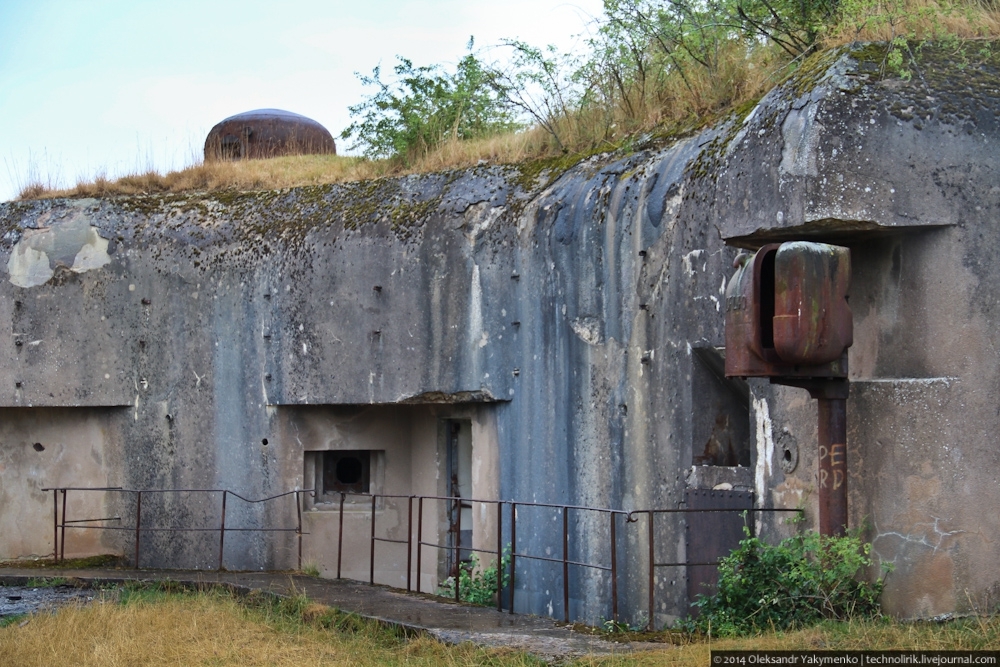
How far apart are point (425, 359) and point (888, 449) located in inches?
187

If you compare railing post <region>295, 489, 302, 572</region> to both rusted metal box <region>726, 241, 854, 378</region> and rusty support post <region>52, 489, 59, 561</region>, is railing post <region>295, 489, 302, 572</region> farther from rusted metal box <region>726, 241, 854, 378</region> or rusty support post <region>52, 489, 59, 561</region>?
rusted metal box <region>726, 241, 854, 378</region>

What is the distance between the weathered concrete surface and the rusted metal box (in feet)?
1.24

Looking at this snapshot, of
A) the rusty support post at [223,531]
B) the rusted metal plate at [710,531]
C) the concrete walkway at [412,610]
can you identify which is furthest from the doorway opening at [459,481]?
the rusted metal plate at [710,531]

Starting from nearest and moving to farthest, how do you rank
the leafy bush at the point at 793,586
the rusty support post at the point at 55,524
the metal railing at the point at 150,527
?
1. the leafy bush at the point at 793,586
2. the metal railing at the point at 150,527
3. the rusty support post at the point at 55,524

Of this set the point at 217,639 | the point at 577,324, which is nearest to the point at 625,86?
the point at 577,324

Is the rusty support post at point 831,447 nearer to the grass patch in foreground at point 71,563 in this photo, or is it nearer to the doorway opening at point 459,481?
the doorway opening at point 459,481

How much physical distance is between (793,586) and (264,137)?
11165 millimetres

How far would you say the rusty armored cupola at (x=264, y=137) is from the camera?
15.5m

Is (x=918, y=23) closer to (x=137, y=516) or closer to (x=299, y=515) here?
(x=299, y=515)

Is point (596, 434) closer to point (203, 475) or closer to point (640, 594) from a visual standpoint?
point (640, 594)

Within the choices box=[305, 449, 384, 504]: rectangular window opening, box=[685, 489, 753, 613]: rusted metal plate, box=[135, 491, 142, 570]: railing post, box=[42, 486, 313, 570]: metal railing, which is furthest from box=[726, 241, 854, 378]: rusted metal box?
box=[135, 491, 142, 570]: railing post

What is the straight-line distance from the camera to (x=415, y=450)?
11594 mm

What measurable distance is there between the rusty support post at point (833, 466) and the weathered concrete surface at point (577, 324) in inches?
7.0

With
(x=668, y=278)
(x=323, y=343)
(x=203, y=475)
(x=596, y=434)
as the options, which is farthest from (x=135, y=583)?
(x=668, y=278)
